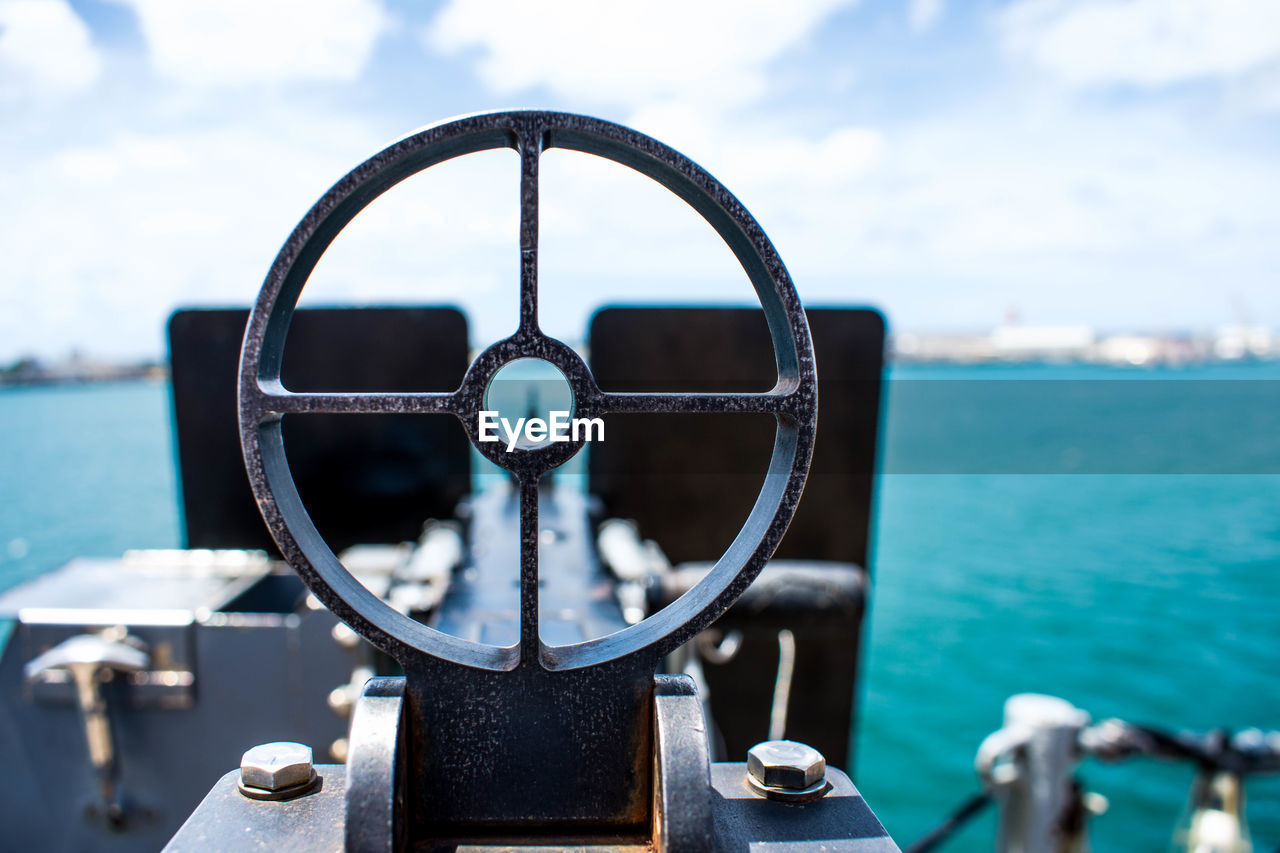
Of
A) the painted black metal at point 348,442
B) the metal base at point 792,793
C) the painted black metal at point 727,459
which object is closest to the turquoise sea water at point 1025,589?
the painted black metal at point 727,459

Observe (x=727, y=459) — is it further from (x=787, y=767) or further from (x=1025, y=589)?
(x=1025, y=589)

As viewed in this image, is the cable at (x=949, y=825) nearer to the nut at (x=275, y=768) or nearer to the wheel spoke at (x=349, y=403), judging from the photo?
the nut at (x=275, y=768)

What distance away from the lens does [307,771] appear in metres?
0.75

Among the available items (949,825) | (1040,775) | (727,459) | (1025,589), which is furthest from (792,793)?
(1025,589)

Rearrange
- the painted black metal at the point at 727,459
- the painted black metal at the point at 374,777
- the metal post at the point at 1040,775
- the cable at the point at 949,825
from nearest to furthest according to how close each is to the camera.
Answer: the painted black metal at the point at 374,777
the cable at the point at 949,825
the metal post at the point at 1040,775
the painted black metal at the point at 727,459

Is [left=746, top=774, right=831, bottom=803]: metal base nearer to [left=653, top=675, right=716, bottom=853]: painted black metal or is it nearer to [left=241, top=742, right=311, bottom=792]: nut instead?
[left=653, top=675, right=716, bottom=853]: painted black metal

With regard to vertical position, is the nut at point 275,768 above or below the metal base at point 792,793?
above

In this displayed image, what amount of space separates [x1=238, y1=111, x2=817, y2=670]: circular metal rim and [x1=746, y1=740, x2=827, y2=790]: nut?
179mm

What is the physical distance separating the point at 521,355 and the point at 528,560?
0.17 meters

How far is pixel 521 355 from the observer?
66 cm

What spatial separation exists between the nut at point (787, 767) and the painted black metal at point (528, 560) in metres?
0.13

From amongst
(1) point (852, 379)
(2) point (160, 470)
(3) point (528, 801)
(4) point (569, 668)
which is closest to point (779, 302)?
(4) point (569, 668)

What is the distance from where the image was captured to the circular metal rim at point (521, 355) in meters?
0.64

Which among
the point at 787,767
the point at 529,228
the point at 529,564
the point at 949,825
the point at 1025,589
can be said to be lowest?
the point at 1025,589
